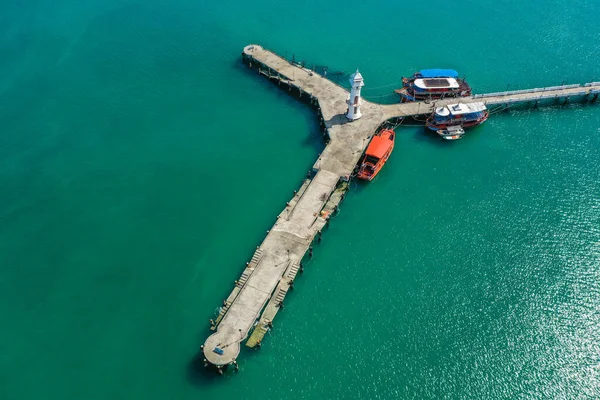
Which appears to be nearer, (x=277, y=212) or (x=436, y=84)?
(x=277, y=212)

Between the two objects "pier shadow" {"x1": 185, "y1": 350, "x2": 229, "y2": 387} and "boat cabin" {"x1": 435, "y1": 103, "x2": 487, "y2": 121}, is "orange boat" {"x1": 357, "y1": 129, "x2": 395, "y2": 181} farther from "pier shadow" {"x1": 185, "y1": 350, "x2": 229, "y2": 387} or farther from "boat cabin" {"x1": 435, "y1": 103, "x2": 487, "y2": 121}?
"pier shadow" {"x1": 185, "y1": 350, "x2": 229, "y2": 387}

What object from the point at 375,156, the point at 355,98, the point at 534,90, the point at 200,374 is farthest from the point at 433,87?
the point at 200,374

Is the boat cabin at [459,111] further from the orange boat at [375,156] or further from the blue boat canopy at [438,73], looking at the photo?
the orange boat at [375,156]

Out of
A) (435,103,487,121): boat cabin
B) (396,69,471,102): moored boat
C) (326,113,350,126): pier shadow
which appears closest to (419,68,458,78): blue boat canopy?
(396,69,471,102): moored boat

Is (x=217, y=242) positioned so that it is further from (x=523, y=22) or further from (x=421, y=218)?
(x=523, y=22)

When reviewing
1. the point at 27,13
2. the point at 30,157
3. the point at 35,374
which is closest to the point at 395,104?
the point at 30,157

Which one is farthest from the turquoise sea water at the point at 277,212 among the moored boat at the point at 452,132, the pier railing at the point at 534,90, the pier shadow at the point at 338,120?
the pier shadow at the point at 338,120

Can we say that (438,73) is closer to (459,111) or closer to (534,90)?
(459,111)
